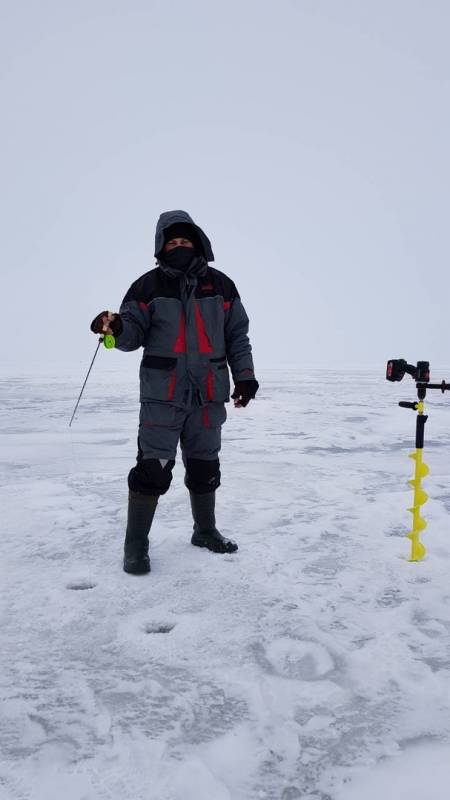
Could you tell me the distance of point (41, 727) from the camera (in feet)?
4.88

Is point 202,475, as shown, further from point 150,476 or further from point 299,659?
point 299,659

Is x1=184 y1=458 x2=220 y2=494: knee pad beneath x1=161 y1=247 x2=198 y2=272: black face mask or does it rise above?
beneath

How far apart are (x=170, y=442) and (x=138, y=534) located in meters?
0.50

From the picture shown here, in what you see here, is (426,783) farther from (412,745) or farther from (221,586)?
(221,586)

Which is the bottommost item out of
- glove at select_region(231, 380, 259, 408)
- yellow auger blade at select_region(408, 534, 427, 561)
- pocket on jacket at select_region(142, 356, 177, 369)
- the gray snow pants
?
yellow auger blade at select_region(408, 534, 427, 561)

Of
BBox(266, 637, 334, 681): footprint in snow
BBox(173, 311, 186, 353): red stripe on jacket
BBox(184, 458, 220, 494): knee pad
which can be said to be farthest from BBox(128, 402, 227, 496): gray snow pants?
BBox(266, 637, 334, 681): footprint in snow

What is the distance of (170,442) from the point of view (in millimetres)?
2736

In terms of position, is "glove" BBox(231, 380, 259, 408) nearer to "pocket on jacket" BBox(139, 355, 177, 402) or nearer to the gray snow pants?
the gray snow pants

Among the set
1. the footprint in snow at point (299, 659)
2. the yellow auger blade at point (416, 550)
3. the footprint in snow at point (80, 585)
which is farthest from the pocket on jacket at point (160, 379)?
the yellow auger blade at point (416, 550)

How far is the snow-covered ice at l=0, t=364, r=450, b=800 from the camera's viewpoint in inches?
52.6

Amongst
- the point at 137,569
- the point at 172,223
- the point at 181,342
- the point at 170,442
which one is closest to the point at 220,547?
the point at 137,569

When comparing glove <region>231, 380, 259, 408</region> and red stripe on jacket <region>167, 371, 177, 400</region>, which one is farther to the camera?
glove <region>231, 380, 259, 408</region>

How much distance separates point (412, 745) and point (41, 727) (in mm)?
1040

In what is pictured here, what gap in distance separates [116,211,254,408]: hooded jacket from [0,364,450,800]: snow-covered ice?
0.93 metres
